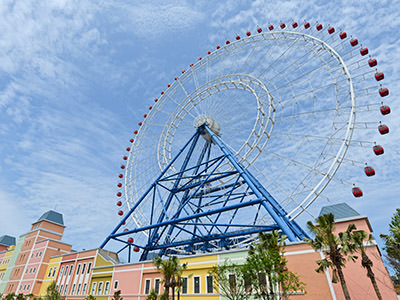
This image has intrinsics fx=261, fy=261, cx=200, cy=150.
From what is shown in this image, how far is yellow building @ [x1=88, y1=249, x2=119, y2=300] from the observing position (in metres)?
34.8

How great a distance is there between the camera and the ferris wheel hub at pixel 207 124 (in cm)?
3759

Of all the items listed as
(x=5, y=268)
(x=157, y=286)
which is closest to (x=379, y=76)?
(x=157, y=286)

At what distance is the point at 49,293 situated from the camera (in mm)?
42375

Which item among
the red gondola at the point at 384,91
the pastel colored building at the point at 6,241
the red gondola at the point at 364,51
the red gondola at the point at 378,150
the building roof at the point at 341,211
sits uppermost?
the pastel colored building at the point at 6,241

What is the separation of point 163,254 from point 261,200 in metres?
19.7

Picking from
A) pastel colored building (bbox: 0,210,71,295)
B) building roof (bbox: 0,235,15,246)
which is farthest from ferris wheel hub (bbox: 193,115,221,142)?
building roof (bbox: 0,235,15,246)

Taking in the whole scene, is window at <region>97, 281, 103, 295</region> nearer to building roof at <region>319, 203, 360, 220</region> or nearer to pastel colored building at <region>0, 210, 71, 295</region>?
→ pastel colored building at <region>0, 210, 71, 295</region>

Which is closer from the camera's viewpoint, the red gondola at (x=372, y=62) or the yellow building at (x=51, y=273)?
the red gondola at (x=372, y=62)

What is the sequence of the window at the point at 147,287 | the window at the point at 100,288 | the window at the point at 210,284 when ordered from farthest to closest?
the window at the point at 100,288, the window at the point at 147,287, the window at the point at 210,284

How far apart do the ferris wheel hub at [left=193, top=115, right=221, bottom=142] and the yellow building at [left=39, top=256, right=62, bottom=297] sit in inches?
1353

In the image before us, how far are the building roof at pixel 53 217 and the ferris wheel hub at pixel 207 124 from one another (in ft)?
143

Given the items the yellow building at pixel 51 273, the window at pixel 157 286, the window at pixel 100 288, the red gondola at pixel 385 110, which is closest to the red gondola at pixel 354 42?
the red gondola at pixel 385 110

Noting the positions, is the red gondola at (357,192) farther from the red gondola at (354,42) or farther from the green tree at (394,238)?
the red gondola at (354,42)

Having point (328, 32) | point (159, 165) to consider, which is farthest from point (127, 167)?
point (328, 32)
